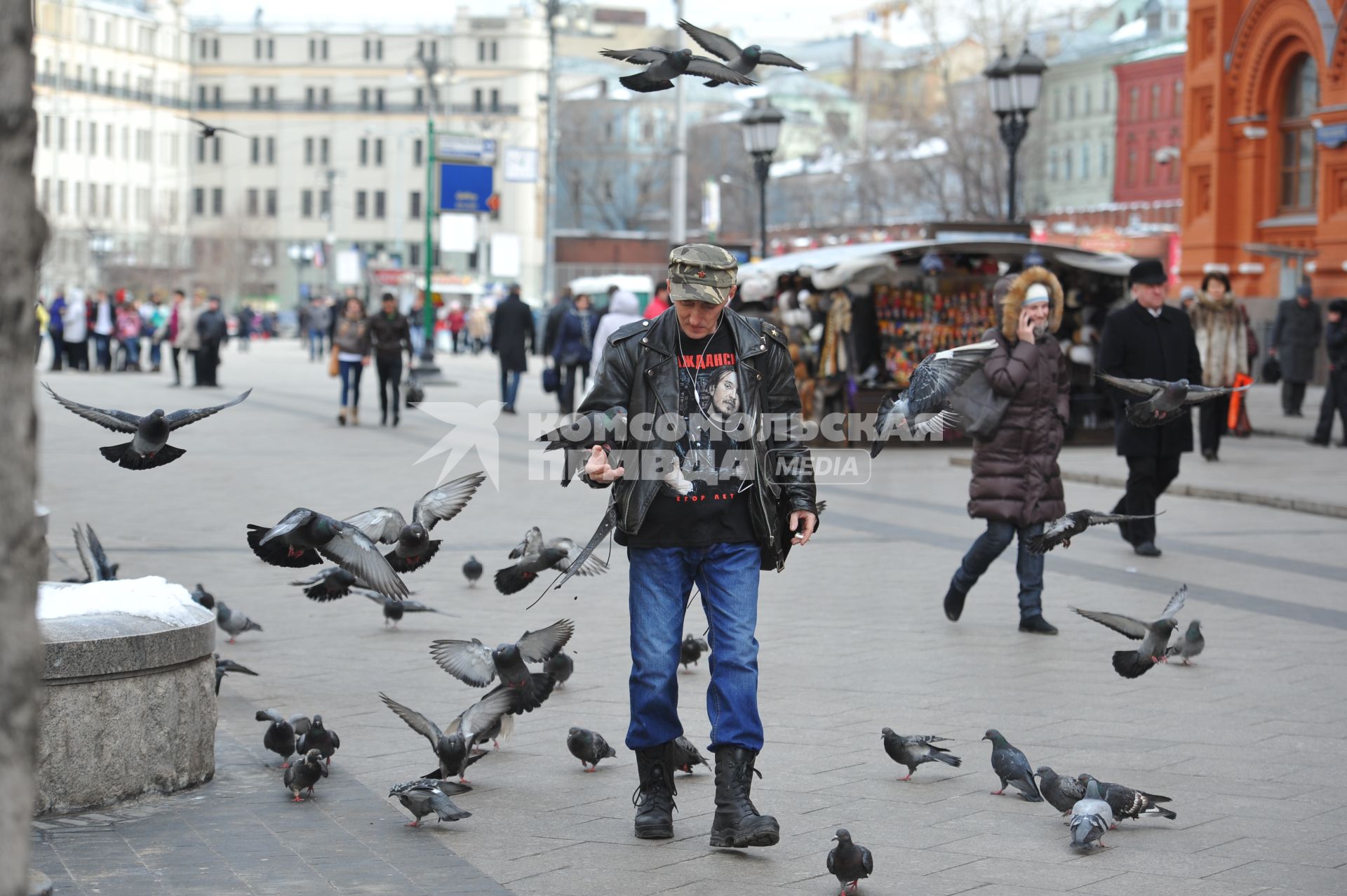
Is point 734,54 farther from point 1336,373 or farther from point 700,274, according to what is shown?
point 1336,373

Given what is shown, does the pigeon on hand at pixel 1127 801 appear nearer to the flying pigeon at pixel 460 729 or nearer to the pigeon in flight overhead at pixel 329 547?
the flying pigeon at pixel 460 729

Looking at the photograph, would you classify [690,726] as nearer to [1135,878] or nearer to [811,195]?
[1135,878]

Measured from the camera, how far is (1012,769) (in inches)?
225

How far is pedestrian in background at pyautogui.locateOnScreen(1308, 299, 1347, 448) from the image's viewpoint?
750 inches

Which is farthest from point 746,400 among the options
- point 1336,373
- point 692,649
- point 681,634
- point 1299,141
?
point 1299,141

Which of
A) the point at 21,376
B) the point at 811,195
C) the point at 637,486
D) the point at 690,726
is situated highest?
the point at 811,195

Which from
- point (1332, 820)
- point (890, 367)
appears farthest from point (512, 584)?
point (890, 367)

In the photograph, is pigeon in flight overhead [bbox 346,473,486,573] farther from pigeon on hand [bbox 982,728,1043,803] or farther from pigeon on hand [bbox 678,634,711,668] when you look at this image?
pigeon on hand [bbox 982,728,1043,803]

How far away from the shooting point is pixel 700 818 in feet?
18.3

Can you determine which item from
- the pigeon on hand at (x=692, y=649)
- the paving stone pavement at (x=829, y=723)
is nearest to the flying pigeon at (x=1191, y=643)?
the paving stone pavement at (x=829, y=723)

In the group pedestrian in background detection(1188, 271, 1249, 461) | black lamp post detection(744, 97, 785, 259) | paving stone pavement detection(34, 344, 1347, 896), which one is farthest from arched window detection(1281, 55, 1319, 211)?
paving stone pavement detection(34, 344, 1347, 896)

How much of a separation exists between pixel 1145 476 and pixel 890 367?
961 cm

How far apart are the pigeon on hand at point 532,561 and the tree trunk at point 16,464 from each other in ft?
17.2

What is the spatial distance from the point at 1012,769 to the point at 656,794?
1216 mm
